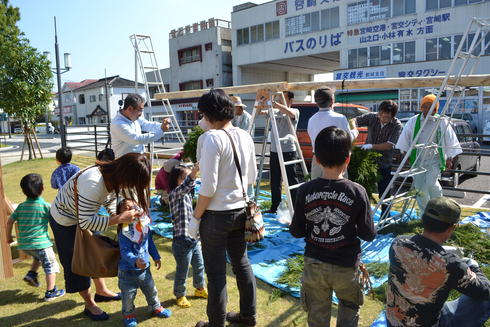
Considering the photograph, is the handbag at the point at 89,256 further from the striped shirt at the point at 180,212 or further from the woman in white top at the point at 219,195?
the woman in white top at the point at 219,195

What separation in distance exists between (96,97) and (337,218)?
58.3 metres

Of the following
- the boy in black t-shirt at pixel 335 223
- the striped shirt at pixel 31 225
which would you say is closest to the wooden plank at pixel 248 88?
the striped shirt at pixel 31 225

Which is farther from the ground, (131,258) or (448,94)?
(448,94)

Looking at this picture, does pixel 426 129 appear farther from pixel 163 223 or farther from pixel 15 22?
pixel 15 22

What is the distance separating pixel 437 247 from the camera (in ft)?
6.33

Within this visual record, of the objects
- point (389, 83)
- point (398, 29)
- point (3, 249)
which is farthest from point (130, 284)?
point (398, 29)

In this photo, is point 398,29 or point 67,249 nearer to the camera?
point 67,249

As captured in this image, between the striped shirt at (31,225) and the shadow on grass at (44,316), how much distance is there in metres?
0.54

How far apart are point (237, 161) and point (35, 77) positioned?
13.8 metres

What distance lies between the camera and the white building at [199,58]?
120 ft

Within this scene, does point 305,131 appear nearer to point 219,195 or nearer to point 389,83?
point 389,83

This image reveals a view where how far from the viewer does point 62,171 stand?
449 cm

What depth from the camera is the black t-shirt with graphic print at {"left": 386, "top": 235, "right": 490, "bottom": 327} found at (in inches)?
74.5

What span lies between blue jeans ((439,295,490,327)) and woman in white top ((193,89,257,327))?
1.36m
